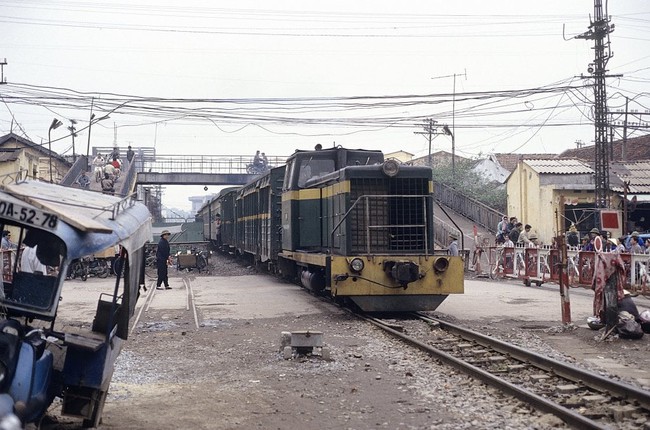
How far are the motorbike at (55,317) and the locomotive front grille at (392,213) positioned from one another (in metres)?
6.66

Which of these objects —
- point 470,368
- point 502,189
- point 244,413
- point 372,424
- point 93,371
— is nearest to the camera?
point 93,371

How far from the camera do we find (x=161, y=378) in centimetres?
841

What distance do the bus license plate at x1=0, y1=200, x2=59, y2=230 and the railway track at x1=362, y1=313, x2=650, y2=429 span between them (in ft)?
14.3

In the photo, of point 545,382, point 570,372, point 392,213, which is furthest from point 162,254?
point 570,372

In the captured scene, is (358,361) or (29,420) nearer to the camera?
(29,420)

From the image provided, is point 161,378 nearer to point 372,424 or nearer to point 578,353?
point 372,424

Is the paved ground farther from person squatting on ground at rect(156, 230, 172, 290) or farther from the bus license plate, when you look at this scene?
person squatting on ground at rect(156, 230, 172, 290)

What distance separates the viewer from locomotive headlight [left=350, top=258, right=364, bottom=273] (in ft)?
40.8

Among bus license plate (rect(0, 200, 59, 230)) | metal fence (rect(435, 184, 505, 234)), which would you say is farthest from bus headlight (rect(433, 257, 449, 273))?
metal fence (rect(435, 184, 505, 234))

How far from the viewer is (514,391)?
702 centimetres

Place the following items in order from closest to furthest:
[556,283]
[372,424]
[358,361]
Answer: [372,424], [358,361], [556,283]

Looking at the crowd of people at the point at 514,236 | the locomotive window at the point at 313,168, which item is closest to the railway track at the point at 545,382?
the locomotive window at the point at 313,168

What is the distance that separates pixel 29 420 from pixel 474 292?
15.5 m

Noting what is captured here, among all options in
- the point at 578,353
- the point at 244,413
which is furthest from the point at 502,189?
the point at 244,413
